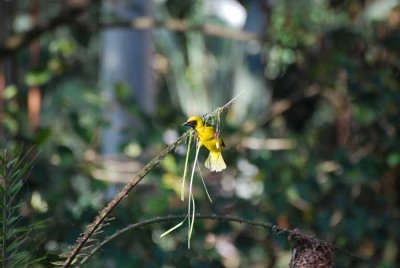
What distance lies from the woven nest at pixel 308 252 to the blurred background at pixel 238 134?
1.04m

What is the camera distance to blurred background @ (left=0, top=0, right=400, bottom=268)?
254cm

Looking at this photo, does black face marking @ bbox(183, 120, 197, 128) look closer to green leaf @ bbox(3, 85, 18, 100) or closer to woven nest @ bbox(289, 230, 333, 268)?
woven nest @ bbox(289, 230, 333, 268)

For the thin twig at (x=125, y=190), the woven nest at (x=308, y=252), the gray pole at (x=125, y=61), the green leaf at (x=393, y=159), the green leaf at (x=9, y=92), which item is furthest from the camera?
the gray pole at (x=125, y=61)

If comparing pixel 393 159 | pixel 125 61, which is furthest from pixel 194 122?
pixel 125 61

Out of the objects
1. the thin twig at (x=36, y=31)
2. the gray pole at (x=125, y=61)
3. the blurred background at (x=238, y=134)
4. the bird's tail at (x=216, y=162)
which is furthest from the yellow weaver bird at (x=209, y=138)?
the gray pole at (x=125, y=61)

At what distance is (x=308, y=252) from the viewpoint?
0.86 m

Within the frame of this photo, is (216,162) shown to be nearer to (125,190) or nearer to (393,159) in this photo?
(125,190)

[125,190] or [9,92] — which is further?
[9,92]

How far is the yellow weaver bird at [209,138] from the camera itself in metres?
0.79

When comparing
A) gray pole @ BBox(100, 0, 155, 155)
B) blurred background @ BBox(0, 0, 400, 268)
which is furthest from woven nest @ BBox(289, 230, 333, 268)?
gray pole @ BBox(100, 0, 155, 155)

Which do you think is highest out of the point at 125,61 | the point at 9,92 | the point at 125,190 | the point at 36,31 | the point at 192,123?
the point at 125,61

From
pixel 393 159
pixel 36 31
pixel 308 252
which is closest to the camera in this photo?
pixel 308 252

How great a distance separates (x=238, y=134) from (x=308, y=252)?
212 cm

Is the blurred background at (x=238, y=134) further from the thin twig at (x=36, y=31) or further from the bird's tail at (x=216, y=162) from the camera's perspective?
the bird's tail at (x=216, y=162)
